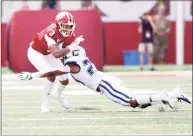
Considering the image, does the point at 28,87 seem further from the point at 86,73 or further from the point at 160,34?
the point at 160,34

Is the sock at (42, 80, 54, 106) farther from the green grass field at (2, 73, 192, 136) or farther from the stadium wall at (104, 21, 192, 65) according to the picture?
the stadium wall at (104, 21, 192, 65)

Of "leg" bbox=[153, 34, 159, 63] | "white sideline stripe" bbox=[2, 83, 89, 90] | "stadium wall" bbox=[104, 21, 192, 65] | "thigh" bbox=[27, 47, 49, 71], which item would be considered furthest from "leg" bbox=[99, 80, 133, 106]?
"leg" bbox=[153, 34, 159, 63]

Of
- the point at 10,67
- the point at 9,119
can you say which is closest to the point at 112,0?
the point at 10,67

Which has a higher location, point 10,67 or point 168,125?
point 168,125

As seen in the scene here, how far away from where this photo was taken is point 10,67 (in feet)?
66.4

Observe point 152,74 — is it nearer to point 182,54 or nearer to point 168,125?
point 182,54

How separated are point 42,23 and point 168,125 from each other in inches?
405

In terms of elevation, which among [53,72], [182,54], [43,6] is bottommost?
[182,54]

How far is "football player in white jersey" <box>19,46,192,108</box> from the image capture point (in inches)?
410

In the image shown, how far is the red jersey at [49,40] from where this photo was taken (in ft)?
35.3

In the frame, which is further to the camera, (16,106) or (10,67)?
(10,67)

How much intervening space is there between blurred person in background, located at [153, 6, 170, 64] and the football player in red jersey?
11766 millimetres

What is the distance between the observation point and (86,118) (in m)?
10.1

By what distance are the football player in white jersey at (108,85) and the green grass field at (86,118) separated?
166mm
